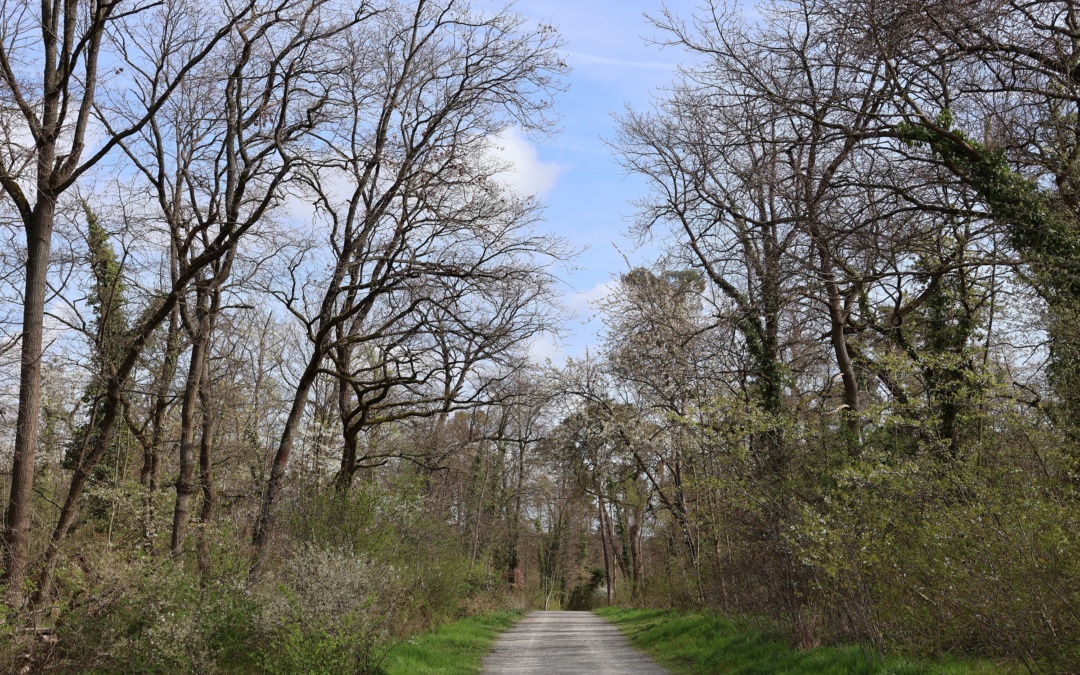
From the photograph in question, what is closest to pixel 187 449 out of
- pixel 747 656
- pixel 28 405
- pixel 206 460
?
pixel 206 460

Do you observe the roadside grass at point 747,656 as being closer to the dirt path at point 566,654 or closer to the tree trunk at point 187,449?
the dirt path at point 566,654

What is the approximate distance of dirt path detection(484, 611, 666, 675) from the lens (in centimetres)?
1284

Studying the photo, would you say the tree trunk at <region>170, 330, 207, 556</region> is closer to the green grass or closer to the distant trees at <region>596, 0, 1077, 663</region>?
the green grass

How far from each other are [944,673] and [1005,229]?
236 inches

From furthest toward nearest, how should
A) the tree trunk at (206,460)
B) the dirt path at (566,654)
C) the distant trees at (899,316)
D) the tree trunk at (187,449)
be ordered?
the tree trunk at (206,460)
the dirt path at (566,654)
the tree trunk at (187,449)
the distant trees at (899,316)

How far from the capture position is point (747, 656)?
466 inches

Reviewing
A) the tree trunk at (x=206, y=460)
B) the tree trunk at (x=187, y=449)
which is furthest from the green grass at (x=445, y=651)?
the tree trunk at (x=206, y=460)

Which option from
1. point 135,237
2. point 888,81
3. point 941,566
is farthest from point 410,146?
point 941,566

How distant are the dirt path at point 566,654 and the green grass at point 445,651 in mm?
322

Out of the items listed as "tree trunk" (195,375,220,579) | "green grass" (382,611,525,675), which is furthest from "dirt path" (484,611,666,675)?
"tree trunk" (195,375,220,579)

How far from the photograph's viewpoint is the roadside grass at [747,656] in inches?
326

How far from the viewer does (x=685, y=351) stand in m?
20.4

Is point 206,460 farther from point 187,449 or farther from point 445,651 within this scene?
point 445,651

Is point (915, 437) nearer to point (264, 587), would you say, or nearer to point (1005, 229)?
point (1005, 229)
